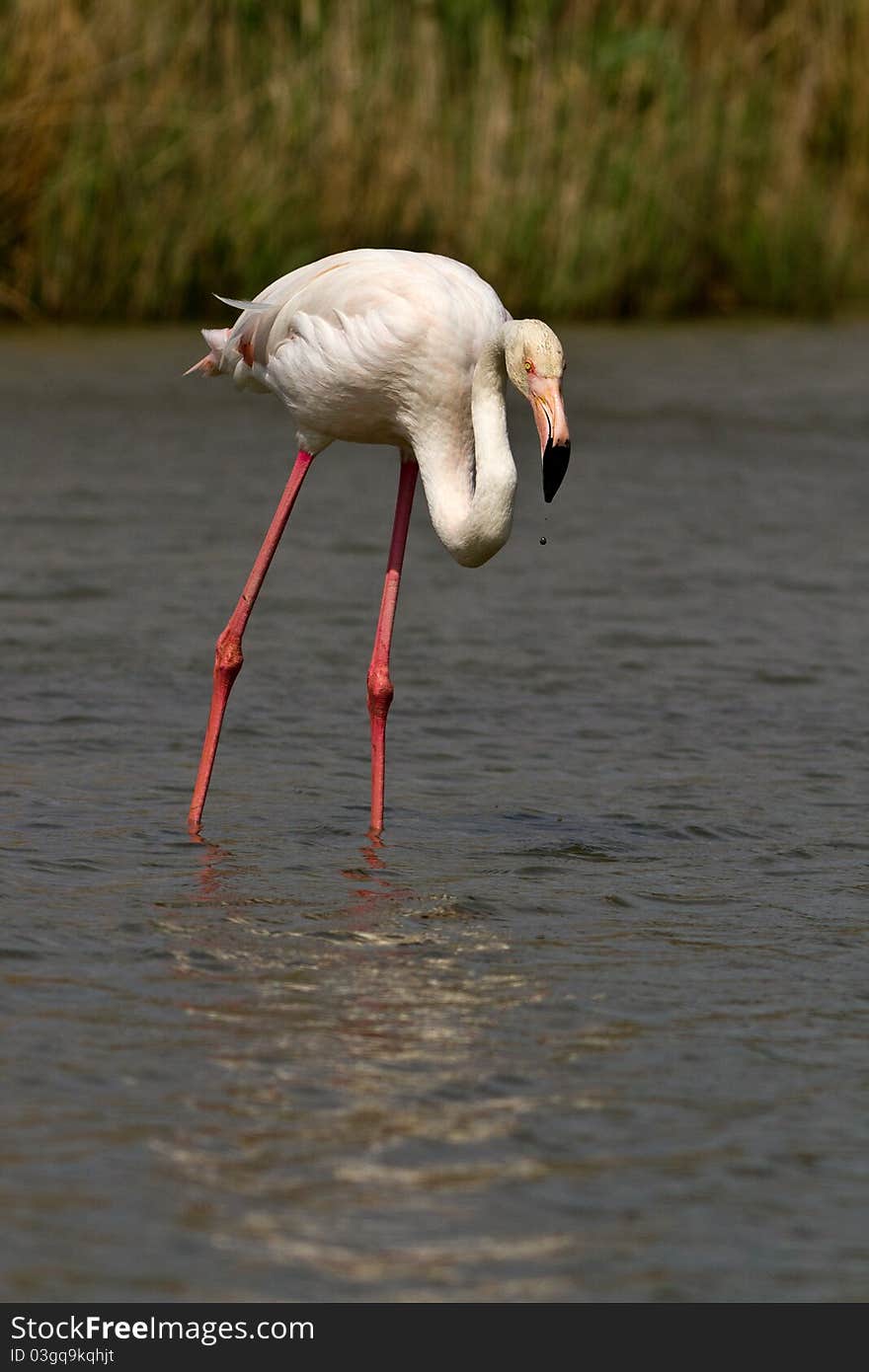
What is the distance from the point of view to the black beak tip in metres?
4.77

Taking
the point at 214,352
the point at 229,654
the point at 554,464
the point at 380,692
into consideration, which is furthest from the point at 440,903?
the point at 214,352

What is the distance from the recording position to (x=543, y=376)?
497cm

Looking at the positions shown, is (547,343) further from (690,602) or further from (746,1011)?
(690,602)

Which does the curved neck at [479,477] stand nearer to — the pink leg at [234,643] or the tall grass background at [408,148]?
the pink leg at [234,643]

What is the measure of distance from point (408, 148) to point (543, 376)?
8957mm

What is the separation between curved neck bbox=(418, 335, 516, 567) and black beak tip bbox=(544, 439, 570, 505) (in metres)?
0.27

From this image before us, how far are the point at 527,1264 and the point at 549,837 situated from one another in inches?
95.6

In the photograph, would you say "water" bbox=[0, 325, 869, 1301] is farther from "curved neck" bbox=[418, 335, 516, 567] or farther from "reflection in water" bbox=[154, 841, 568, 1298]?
"curved neck" bbox=[418, 335, 516, 567]

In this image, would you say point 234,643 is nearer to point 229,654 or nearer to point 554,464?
point 229,654

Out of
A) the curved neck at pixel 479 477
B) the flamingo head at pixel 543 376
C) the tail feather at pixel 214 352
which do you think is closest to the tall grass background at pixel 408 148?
the tail feather at pixel 214 352

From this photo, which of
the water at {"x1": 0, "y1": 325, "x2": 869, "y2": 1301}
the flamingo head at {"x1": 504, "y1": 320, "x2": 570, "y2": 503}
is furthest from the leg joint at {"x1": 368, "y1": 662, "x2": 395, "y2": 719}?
the flamingo head at {"x1": 504, "y1": 320, "x2": 570, "y2": 503}

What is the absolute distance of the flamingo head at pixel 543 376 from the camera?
4.82 metres

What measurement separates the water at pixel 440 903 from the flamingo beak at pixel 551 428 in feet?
2.88
